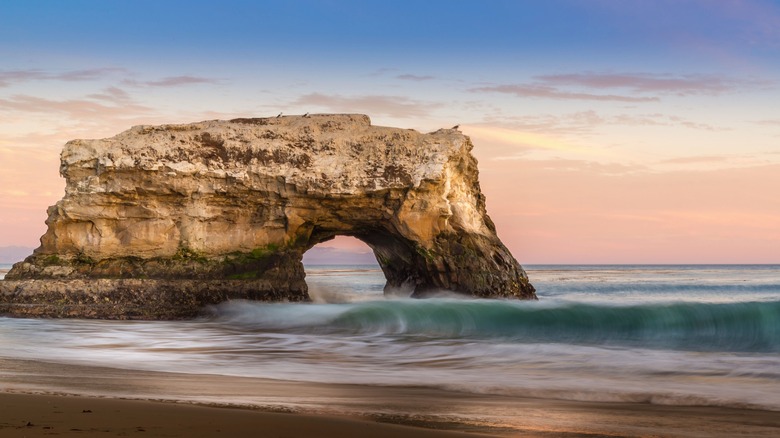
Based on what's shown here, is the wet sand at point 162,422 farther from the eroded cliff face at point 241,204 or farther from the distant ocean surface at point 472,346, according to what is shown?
the eroded cliff face at point 241,204

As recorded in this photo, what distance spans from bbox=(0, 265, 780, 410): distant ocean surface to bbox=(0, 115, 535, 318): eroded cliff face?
1.84 meters

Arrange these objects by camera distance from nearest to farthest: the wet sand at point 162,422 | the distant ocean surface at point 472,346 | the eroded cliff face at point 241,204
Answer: the wet sand at point 162,422 → the distant ocean surface at point 472,346 → the eroded cliff face at point 241,204

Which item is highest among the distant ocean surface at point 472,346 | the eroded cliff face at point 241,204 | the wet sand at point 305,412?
the eroded cliff face at point 241,204

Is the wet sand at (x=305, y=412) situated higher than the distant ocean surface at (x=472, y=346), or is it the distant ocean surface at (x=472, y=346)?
the wet sand at (x=305, y=412)

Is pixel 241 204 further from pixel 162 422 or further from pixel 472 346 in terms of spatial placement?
pixel 162 422

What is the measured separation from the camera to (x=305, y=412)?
7180mm

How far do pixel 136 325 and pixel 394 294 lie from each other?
1131 cm

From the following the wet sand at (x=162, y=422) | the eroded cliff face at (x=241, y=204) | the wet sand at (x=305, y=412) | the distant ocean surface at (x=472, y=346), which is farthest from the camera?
the eroded cliff face at (x=241, y=204)

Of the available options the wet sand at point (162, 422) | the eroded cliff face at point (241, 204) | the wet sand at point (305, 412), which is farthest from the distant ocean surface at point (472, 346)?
the wet sand at point (162, 422)

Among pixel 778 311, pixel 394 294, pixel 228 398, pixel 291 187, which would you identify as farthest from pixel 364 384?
pixel 394 294

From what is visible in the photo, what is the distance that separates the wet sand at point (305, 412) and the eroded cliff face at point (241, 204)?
1263 centimetres

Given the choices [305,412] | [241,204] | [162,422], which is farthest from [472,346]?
[241,204]

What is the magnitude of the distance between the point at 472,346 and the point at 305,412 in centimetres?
815

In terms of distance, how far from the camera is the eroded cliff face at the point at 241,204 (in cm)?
2252
